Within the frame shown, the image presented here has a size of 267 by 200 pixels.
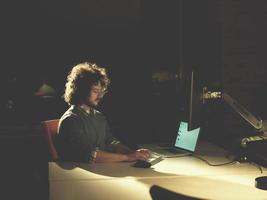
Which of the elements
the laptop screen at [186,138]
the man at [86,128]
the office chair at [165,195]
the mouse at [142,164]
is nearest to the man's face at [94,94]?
the man at [86,128]

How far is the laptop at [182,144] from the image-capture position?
3.22m

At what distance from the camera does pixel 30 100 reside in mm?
8898

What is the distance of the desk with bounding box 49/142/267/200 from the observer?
227 cm

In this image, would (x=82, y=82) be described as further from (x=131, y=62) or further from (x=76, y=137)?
(x=131, y=62)

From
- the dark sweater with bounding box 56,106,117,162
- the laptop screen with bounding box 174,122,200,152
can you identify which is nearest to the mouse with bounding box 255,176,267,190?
the laptop screen with bounding box 174,122,200,152

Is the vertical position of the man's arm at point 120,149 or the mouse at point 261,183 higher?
the mouse at point 261,183

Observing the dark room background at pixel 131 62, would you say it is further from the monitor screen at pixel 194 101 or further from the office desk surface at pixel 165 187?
the office desk surface at pixel 165 187

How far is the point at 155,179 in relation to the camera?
101 inches

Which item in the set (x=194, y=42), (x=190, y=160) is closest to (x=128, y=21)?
(x=194, y=42)

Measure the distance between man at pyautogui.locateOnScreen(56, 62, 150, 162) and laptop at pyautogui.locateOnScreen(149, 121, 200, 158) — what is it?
294 mm

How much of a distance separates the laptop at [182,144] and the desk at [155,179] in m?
0.12

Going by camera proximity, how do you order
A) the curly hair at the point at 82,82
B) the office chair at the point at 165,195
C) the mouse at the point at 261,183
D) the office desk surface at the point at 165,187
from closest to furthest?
1. the office chair at the point at 165,195
2. the office desk surface at the point at 165,187
3. the mouse at the point at 261,183
4. the curly hair at the point at 82,82

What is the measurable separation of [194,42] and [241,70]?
0.61 metres

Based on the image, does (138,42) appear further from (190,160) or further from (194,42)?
(190,160)
